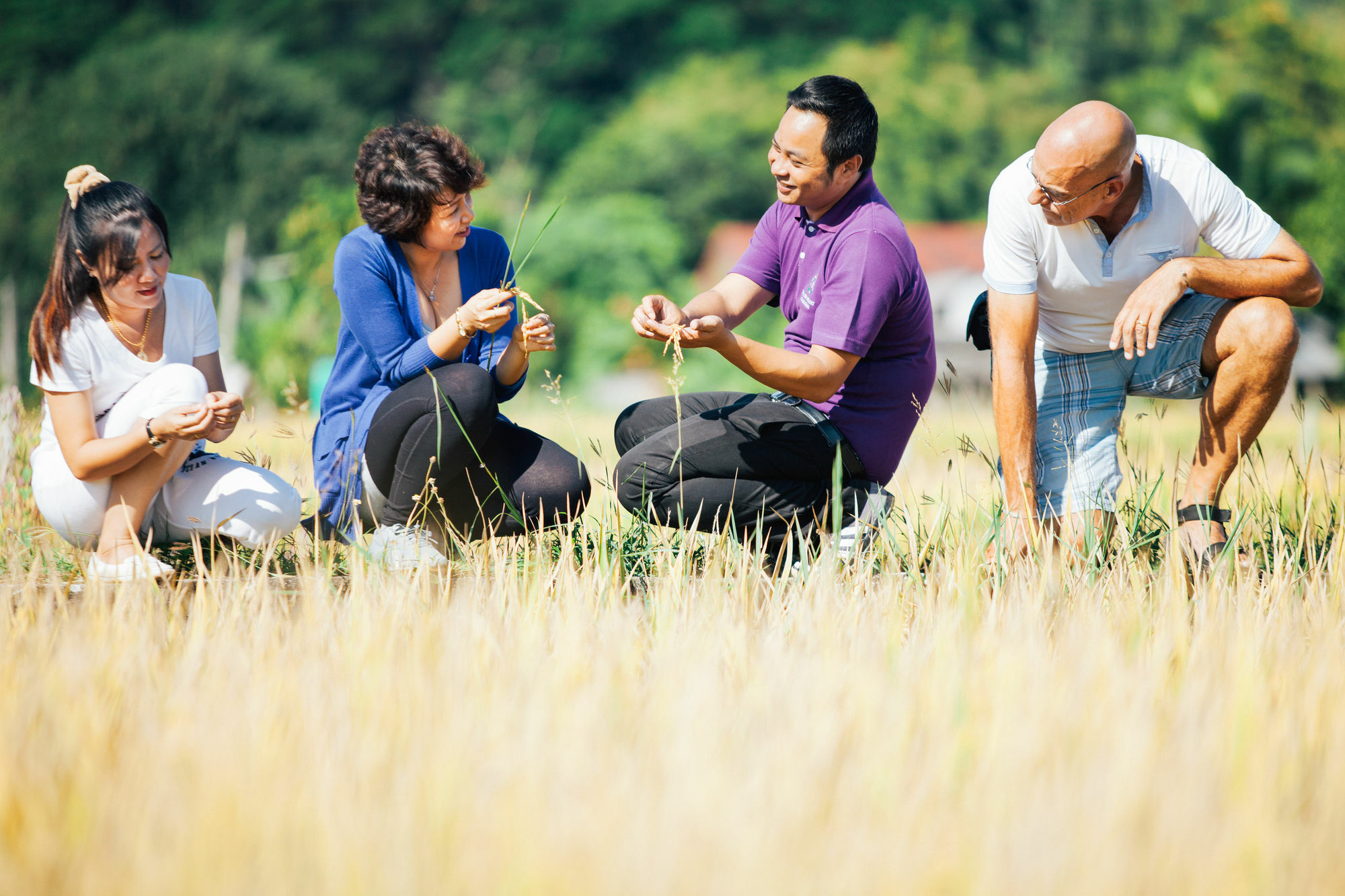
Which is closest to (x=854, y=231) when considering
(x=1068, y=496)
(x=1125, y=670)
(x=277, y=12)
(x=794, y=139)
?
(x=794, y=139)

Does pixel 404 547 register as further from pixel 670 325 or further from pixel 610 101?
pixel 610 101

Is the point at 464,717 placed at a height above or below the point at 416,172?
below

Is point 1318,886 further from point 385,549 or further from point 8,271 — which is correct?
point 8,271

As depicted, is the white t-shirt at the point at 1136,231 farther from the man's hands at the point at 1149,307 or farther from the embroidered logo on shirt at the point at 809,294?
the embroidered logo on shirt at the point at 809,294

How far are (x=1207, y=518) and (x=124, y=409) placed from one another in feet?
9.90

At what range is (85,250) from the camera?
2775 millimetres

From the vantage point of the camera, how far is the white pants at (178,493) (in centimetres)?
281

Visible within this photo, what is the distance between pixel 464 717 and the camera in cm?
187

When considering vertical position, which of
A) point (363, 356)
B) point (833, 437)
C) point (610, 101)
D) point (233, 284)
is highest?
point (610, 101)

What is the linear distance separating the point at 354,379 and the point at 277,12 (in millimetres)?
45865

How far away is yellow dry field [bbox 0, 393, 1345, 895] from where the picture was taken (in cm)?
147

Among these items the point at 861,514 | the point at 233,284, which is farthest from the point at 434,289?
the point at 233,284

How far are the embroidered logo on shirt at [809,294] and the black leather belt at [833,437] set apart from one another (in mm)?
271

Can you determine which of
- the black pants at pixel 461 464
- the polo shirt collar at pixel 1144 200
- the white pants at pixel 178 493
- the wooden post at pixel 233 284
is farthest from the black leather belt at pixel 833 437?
the wooden post at pixel 233 284
